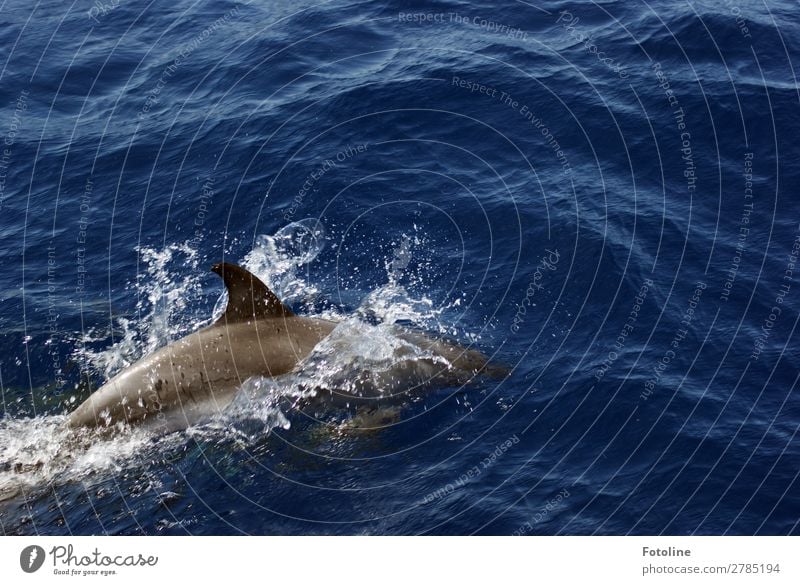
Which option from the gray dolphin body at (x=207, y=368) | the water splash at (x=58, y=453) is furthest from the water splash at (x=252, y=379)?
the gray dolphin body at (x=207, y=368)

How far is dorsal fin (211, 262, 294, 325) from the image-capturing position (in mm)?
22328

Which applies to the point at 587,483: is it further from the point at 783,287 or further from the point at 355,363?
the point at 783,287

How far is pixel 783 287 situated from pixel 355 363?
36.4 ft

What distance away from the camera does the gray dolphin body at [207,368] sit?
22.8 m

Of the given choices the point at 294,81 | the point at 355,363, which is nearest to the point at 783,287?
the point at 355,363

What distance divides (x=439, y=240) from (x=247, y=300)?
288 inches
